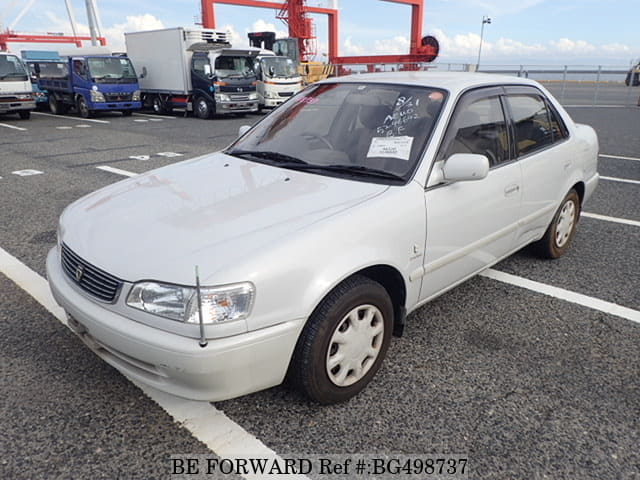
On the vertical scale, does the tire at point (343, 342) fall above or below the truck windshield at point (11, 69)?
below

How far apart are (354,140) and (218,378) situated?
5.50 feet

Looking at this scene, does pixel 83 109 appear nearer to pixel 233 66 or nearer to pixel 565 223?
pixel 233 66

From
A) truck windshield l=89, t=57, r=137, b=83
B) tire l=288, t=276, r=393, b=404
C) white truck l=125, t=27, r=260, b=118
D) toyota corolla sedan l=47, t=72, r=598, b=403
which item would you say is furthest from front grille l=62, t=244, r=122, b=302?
truck windshield l=89, t=57, r=137, b=83

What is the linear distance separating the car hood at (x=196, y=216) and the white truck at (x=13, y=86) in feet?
49.5

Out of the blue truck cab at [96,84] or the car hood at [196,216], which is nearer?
the car hood at [196,216]

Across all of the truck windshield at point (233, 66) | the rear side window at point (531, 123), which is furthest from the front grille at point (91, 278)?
the truck windshield at point (233, 66)

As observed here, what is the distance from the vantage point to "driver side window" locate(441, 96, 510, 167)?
293 cm

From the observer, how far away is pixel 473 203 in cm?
293

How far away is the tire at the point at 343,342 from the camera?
2.19 meters

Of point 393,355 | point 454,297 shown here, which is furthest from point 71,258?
point 454,297

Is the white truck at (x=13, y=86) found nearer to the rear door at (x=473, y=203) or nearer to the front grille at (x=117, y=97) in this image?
the front grille at (x=117, y=97)

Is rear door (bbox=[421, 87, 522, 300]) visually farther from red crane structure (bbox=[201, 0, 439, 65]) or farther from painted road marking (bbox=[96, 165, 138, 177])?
red crane structure (bbox=[201, 0, 439, 65])

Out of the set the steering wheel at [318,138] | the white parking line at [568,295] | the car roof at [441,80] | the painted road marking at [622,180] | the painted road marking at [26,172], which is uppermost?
the car roof at [441,80]

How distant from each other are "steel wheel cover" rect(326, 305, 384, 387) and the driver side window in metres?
1.04
